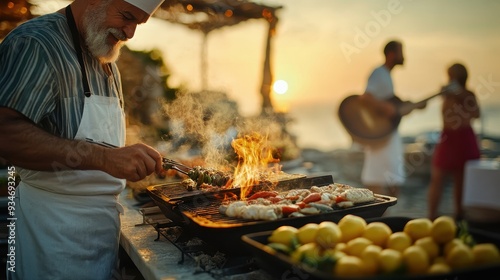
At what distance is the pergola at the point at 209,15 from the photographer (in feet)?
24.2

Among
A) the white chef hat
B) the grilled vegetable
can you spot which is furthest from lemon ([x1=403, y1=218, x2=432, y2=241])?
the white chef hat

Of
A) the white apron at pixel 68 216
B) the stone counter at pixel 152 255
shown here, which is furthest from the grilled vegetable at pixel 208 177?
the white apron at pixel 68 216

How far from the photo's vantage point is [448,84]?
21.5 feet

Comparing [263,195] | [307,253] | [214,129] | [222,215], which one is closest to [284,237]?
[307,253]

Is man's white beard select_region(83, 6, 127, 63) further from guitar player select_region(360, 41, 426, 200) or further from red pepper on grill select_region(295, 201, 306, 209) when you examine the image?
guitar player select_region(360, 41, 426, 200)

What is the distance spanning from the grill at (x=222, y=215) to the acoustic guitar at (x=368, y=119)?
2.78 m

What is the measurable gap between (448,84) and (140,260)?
561 cm

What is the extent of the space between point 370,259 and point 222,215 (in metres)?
1.02

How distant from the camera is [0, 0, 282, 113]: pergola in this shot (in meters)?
7.39

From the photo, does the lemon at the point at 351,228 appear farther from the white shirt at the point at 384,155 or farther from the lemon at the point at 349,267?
the white shirt at the point at 384,155

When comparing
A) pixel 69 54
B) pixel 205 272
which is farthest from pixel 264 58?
pixel 205 272

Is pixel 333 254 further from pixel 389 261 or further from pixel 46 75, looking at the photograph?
pixel 46 75

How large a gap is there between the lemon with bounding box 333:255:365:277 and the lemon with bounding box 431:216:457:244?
0.41m

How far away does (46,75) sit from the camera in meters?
2.35
